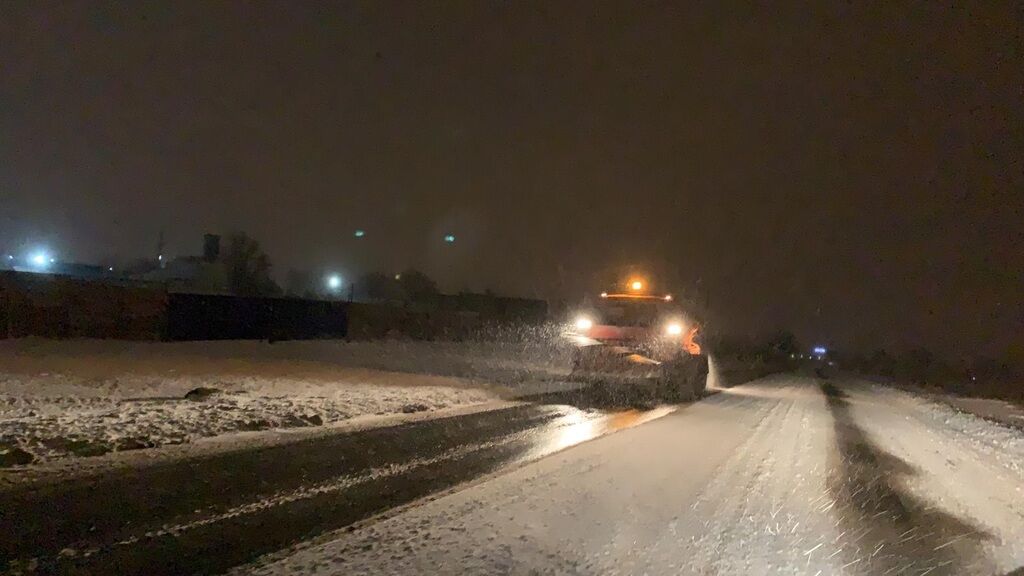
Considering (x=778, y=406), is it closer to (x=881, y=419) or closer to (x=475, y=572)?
(x=881, y=419)

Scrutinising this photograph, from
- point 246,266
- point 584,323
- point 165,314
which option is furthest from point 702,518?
point 246,266

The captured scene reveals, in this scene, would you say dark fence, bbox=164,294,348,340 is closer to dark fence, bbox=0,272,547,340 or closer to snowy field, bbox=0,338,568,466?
dark fence, bbox=0,272,547,340

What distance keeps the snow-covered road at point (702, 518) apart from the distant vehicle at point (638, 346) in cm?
758

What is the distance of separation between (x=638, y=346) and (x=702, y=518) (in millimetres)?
14084

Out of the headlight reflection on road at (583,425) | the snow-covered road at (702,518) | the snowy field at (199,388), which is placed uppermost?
the snowy field at (199,388)

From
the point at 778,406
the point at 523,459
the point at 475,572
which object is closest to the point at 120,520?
the point at 475,572

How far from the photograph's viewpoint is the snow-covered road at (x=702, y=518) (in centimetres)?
599

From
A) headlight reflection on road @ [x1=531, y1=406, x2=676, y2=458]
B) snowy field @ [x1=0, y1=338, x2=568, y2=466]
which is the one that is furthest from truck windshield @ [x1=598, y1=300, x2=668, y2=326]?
headlight reflection on road @ [x1=531, y1=406, x2=676, y2=458]

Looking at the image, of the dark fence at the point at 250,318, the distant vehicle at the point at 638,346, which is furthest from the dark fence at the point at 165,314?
the distant vehicle at the point at 638,346

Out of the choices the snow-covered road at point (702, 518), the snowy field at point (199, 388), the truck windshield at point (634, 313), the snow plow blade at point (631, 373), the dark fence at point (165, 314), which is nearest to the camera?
the snow-covered road at point (702, 518)

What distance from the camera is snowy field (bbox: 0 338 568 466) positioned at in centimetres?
1051

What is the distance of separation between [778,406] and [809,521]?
1565 cm

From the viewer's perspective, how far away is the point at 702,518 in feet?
24.9

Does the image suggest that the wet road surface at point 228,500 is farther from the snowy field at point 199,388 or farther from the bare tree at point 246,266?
the bare tree at point 246,266
